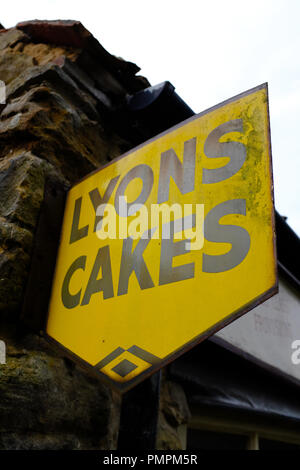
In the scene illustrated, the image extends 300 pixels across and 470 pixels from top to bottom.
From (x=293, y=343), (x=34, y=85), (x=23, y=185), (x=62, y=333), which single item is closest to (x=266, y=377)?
(x=293, y=343)

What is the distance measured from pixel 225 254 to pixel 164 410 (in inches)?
38.2

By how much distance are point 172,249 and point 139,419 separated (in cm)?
72

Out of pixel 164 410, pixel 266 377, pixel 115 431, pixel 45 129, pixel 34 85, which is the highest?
pixel 34 85

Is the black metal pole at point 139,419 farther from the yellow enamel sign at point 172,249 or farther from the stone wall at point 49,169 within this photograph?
the yellow enamel sign at point 172,249

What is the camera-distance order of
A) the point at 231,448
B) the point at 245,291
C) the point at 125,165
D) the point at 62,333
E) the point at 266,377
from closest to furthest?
the point at 245,291, the point at 62,333, the point at 125,165, the point at 231,448, the point at 266,377

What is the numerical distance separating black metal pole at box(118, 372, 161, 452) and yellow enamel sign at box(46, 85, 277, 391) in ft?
1.48

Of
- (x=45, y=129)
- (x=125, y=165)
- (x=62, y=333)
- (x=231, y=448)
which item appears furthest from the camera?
(x=231, y=448)

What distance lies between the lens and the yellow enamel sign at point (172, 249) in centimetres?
76

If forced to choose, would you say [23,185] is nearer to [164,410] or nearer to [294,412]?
[164,410]

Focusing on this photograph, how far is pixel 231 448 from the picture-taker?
1.88 m

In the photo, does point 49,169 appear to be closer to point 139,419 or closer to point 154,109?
point 154,109

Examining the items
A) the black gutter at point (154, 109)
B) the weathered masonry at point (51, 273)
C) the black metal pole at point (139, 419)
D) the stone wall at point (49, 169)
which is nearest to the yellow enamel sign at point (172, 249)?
the weathered masonry at point (51, 273)

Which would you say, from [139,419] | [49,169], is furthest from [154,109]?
[139,419]

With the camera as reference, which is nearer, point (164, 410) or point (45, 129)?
point (45, 129)
